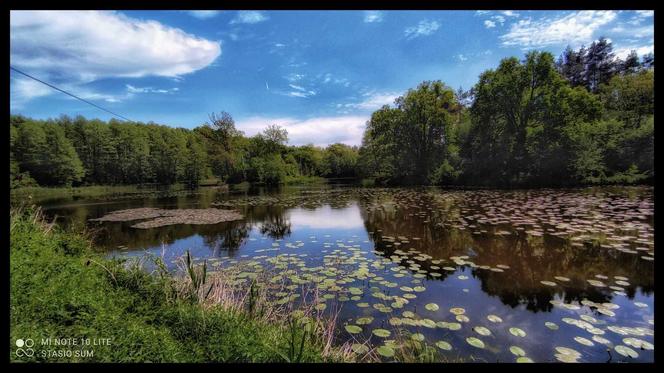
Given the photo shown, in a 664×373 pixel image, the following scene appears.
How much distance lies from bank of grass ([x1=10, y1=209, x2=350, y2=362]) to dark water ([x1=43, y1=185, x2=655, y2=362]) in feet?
2.85

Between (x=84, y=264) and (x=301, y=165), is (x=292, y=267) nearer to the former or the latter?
(x=84, y=264)

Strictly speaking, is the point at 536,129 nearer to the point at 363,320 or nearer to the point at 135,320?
the point at 363,320

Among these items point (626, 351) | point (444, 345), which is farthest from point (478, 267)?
point (444, 345)

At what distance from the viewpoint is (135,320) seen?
2.94 meters

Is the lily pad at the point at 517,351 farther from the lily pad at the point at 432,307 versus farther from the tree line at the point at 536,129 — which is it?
the tree line at the point at 536,129

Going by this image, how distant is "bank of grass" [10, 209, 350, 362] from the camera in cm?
248

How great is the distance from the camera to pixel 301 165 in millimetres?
67125

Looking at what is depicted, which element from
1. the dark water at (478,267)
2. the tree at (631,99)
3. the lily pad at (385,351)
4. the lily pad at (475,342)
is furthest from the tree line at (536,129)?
the lily pad at (385,351)

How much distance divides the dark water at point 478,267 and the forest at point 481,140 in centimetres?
796

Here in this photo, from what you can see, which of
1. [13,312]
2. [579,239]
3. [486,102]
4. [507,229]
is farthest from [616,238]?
[486,102]

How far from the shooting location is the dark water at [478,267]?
3326 millimetres

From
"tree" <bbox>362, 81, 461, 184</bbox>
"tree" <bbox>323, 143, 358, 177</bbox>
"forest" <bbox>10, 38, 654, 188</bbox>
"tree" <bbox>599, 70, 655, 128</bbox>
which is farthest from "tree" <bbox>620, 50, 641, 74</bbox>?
"tree" <bbox>323, 143, 358, 177</bbox>

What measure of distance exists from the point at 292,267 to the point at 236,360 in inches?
136

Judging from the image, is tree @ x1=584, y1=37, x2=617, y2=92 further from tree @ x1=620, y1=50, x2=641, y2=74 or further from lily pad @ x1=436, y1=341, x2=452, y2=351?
lily pad @ x1=436, y1=341, x2=452, y2=351
